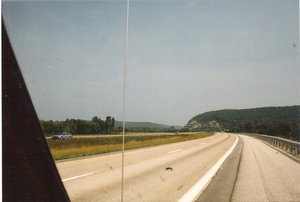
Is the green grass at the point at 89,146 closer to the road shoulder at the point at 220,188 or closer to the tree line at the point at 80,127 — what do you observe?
the road shoulder at the point at 220,188

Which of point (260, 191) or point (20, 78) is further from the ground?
point (20, 78)

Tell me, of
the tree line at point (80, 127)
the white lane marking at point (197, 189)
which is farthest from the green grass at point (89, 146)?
the tree line at point (80, 127)

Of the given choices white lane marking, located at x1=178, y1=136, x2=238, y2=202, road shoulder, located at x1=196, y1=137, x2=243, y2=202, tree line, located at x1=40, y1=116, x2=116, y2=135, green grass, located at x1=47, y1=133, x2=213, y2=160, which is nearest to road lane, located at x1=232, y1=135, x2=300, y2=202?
road shoulder, located at x1=196, y1=137, x2=243, y2=202

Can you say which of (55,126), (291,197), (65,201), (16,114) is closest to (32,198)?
(65,201)

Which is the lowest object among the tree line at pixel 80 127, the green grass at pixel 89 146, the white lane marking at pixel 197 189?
the white lane marking at pixel 197 189

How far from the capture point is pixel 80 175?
11.0 metres

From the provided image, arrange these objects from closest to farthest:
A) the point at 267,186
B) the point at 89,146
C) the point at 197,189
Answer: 1. the point at 197,189
2. the point at 267,186
3. the point at 89,146

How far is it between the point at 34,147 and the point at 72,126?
137738 mm

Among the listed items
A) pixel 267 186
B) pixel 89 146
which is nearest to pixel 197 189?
pixel 267 186

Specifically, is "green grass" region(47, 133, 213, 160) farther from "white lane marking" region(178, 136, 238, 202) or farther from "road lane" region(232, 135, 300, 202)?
"road lane" region(232, 135, 300, 202)

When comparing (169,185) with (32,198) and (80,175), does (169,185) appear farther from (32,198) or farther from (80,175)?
(32,198)

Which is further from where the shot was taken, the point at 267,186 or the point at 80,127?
the point at 80,127

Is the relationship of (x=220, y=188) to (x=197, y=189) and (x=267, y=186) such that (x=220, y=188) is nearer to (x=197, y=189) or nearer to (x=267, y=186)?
(x=197, y=189)

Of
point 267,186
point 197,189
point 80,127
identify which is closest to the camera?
point 197,189
